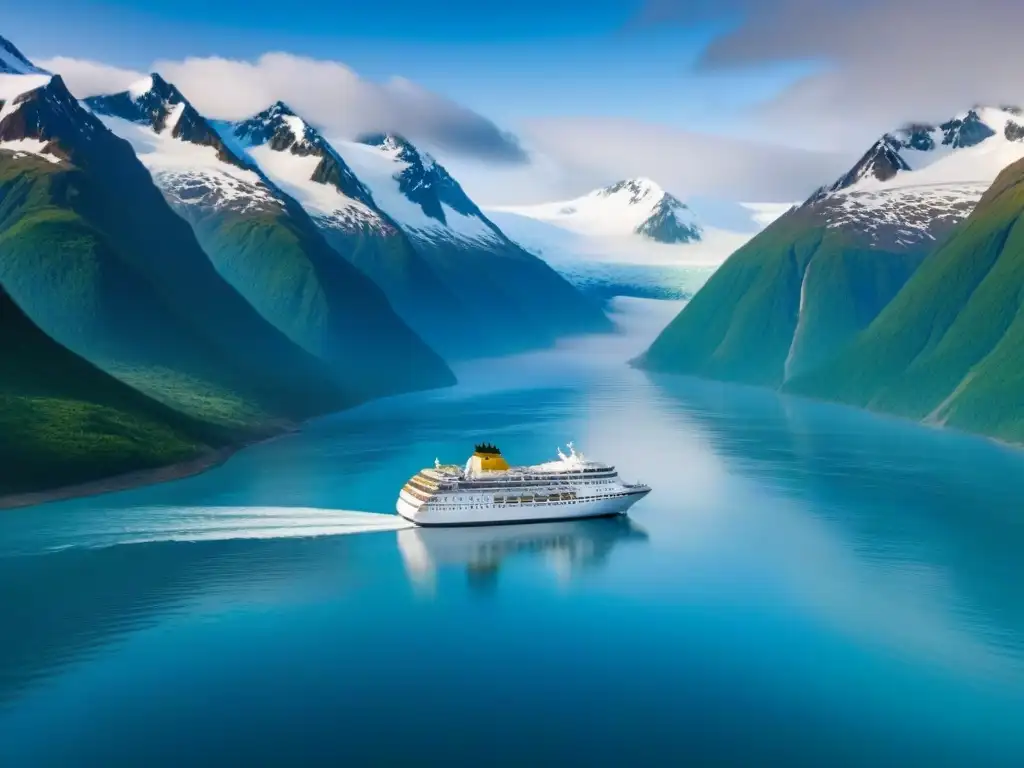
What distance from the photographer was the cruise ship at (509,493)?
101 meters

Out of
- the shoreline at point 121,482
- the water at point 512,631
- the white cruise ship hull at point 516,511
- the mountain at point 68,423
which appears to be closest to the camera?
the water at point 512,631

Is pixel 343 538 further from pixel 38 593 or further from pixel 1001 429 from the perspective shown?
pixel 1001 429

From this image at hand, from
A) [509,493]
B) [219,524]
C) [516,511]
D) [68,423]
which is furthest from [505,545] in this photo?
[68,423]

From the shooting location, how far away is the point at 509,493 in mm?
103250

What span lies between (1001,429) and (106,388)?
393ft

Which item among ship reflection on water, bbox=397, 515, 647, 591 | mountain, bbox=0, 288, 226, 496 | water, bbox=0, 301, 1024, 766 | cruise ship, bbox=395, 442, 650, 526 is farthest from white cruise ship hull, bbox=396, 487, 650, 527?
mountain, bbox=0, 288, 226, 496

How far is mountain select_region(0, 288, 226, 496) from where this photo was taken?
11519cm

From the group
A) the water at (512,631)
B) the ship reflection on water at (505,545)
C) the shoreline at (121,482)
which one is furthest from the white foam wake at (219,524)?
the shoreline at (121,482)

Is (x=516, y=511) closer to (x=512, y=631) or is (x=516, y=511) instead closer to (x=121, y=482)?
(x=512, y=631)

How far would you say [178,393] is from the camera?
6752 inches

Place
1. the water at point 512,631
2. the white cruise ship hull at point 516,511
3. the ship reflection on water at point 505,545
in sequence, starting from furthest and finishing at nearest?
the white cruise ship hull at point 516,511 → the ship reflection on water at point 505,545 → the water at point 512,631

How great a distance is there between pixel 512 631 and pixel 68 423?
2863 inches

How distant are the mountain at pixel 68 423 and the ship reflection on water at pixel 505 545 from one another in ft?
125

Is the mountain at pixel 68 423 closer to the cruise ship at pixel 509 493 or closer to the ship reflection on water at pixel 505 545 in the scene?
the cruise ship at pixel 509 493
